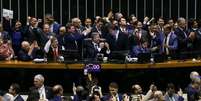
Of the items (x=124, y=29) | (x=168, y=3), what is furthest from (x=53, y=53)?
(x=168, y=3)

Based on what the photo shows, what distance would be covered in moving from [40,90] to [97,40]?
9.34 feet

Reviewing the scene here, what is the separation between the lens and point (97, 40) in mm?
24922

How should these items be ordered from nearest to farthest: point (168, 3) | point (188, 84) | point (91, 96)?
point (91, 96) → point (188, 84) → point (168, 3)

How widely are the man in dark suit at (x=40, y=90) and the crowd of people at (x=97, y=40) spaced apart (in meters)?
2.22

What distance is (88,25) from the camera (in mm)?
25938

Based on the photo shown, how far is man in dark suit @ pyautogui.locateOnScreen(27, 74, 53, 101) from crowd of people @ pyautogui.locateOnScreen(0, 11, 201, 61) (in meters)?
2.22

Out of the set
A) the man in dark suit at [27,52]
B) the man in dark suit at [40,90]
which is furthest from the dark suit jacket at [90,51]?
the man in dark suit at [40,90]

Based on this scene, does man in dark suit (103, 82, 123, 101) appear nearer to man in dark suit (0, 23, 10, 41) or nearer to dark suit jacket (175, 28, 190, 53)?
dark suit jacket (175, 28, 190, 53)

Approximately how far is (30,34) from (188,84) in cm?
407

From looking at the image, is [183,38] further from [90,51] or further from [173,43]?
[90,51]

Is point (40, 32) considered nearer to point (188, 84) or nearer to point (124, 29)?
point (124, 29)

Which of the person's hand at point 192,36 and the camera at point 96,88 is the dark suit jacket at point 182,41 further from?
the camera at point 96,88

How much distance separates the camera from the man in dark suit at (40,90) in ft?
73.5

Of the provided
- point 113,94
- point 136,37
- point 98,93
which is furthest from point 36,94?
point 136,37
